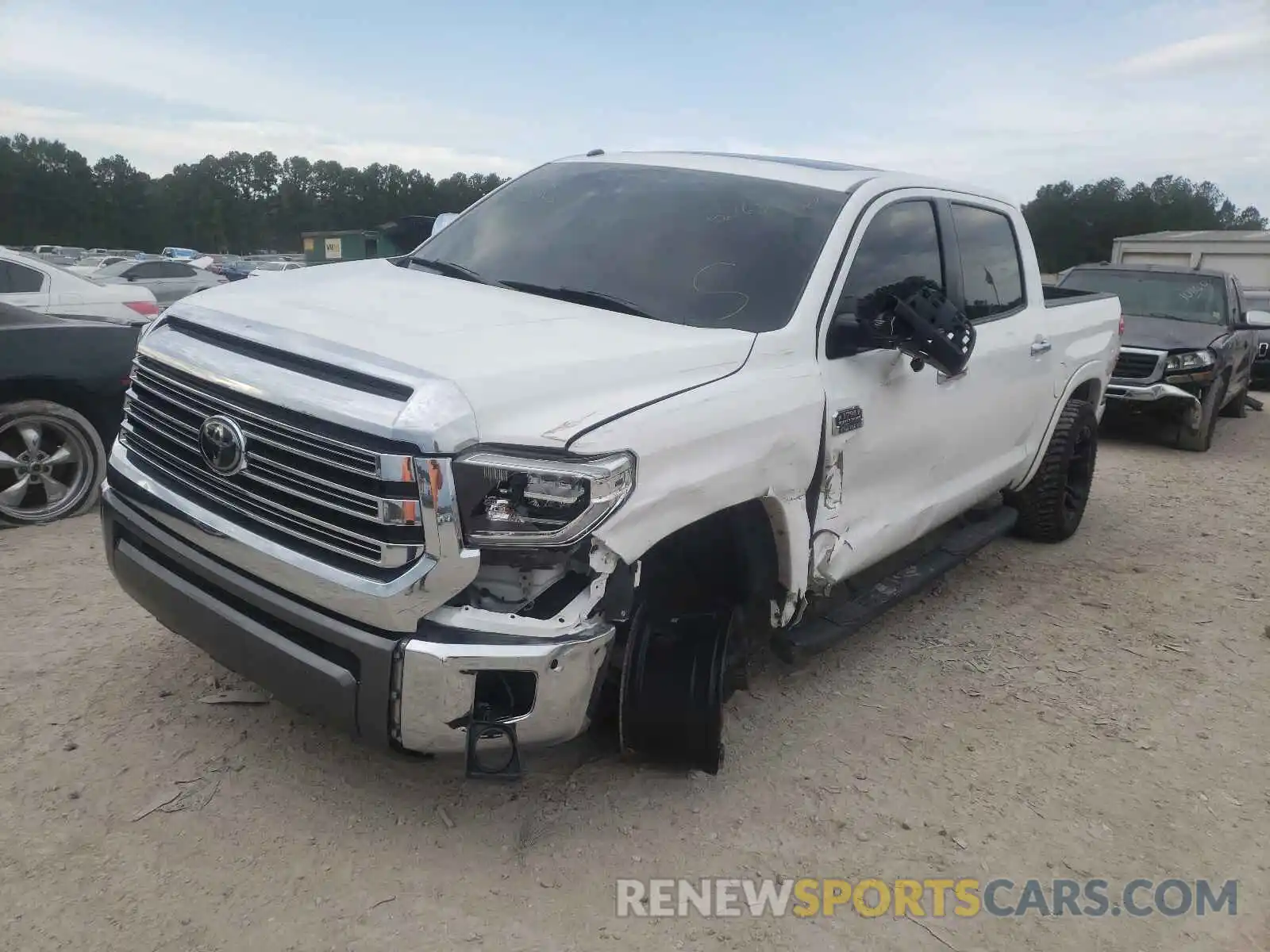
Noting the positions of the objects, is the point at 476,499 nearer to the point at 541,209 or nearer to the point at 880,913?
the point at 880,913

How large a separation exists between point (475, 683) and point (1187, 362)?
29.9 ft

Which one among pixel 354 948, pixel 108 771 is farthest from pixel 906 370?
pixel 108 771

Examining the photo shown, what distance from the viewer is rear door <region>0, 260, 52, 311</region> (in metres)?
8.59

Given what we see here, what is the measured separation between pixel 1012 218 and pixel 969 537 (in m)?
1.70

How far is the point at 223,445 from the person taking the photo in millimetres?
2672

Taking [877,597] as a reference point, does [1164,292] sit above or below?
above

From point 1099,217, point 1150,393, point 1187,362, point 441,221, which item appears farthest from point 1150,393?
point 1099,217

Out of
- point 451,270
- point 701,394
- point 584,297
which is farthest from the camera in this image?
point 451,270

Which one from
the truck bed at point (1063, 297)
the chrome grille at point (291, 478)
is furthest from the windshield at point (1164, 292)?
the chrome grille at point (291, 478)

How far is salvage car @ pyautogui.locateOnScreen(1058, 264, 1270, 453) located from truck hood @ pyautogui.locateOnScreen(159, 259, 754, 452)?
7.06 metres

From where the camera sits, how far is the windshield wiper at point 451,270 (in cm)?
372

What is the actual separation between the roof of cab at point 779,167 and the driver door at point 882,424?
132 millimetres

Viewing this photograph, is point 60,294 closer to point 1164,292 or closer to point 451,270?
point 451,270

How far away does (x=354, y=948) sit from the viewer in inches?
94.7
